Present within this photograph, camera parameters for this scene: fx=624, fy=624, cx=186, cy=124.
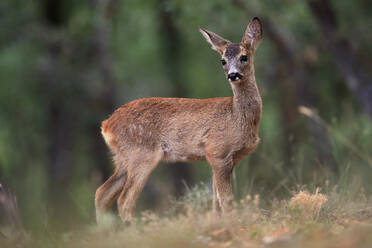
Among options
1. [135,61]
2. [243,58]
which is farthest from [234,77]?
[135,61]

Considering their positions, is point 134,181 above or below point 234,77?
below

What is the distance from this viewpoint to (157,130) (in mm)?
7527

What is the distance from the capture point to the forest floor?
5.02m

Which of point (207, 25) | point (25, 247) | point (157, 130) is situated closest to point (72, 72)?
point (207, 25)

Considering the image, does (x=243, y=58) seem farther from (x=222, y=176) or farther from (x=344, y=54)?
(x=344, y=54)

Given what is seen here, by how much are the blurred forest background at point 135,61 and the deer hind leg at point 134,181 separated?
5.65 meters

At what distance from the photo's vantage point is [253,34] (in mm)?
7426

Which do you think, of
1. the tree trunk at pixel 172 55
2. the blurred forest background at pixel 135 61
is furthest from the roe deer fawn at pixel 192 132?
the tree trunk at pixel 172 55

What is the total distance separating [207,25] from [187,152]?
8273 millimetres

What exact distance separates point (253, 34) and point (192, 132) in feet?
4.51

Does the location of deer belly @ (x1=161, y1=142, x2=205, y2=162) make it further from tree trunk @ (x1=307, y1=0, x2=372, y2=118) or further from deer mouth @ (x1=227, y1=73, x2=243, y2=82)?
tree trunk @ (x1=307, y1=0, x2=372, y2=118)

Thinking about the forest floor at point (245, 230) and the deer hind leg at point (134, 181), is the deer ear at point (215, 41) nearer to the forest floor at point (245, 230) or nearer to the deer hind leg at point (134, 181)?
the deer hind leg at point (134, 181)

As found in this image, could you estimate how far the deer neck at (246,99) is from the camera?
7.19 m

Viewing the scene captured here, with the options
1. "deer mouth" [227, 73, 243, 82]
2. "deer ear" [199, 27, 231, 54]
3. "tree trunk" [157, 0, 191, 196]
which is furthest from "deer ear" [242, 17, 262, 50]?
"tree trunk" [157, 0, 191, 196]
